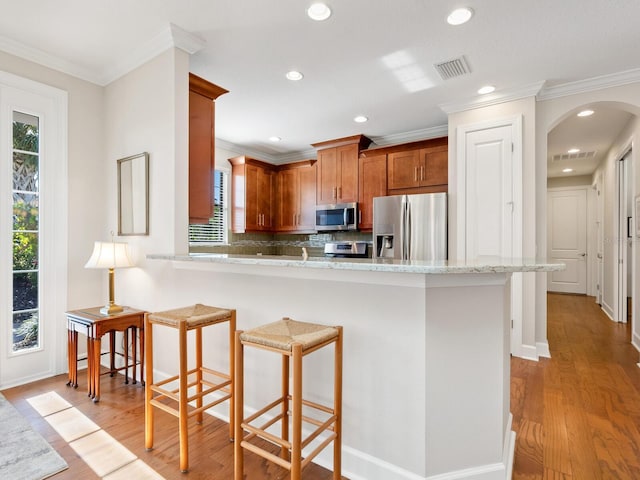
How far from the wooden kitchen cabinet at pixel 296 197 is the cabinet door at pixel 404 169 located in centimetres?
129

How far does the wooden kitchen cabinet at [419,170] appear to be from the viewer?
4023 millimetres

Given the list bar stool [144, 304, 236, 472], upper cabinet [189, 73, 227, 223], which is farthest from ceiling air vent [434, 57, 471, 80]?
bar stool [144, 304, 236, 472]

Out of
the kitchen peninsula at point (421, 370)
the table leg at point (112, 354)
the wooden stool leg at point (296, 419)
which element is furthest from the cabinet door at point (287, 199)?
the wooden stool leg at point (296, 419)

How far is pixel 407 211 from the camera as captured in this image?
12.7 feet

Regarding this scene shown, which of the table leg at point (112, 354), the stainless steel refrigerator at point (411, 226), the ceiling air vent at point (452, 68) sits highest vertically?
the ceiling air vent at point (452, 68)

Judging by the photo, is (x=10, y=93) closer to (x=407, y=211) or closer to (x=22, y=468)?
(x=22, y=468)

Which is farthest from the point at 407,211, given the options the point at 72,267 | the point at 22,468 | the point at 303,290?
the point at 22,468

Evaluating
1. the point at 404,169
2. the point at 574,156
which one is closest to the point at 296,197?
the point at 404,169

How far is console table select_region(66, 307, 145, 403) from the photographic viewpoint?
238 centimetres

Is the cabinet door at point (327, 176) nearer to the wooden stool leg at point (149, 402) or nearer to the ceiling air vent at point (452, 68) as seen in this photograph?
the ceiling air vent at point (452, 68)

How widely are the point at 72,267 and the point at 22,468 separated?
168 centimetres

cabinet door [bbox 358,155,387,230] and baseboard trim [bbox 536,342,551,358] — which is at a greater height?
cabinet door [bbox 358,155,387,230]

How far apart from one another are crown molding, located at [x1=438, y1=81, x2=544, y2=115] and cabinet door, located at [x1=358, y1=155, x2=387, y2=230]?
3.48 feet

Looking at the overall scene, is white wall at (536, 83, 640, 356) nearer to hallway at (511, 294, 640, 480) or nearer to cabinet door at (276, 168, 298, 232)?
hallway at (511, 294, 640, 480)
